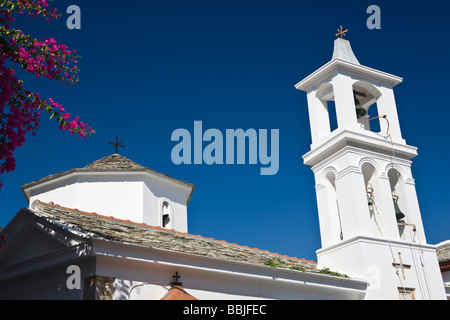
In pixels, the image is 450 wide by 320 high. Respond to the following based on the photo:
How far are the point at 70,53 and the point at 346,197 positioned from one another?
9387 mm

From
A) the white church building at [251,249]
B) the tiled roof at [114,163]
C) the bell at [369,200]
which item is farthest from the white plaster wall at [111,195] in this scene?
the bell at [369,200]

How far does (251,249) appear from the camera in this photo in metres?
15.0

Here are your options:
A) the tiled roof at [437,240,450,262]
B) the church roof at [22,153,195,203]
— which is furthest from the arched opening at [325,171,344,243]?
the tiled roof at [437,240,450,262]

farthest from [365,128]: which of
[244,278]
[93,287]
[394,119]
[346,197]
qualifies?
[93,287]

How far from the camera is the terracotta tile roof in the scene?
10148mm

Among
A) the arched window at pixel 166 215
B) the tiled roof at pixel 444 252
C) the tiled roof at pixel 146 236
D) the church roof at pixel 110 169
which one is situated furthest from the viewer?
the tiled roof at pixel 444 252

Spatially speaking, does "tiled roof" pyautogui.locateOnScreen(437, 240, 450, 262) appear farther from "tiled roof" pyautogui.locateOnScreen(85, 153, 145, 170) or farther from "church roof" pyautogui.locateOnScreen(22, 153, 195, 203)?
"tiled roof" pyautogui.locateOnScreen(85, 153, 145, 170)

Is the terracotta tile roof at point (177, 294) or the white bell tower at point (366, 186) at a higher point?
the white bell tower at point (366, 186)

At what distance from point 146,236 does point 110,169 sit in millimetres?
7793

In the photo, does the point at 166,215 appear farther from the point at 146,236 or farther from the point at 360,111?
the point at 360,111

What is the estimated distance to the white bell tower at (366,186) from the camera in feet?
47.2

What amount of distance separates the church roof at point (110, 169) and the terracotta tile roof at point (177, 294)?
371 inches

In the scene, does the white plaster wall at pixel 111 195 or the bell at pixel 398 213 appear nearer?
the bell at pixel 398 213

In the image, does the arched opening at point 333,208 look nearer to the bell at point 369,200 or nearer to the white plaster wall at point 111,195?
the bell at point 369,200
